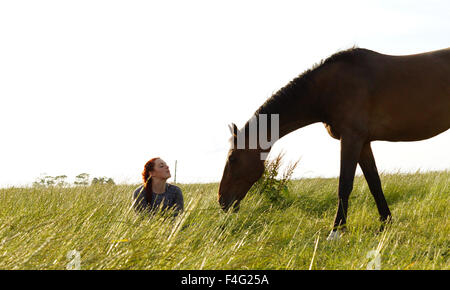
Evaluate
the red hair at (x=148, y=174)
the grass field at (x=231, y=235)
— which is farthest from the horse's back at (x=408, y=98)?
the red hair at (x=148, y=174)

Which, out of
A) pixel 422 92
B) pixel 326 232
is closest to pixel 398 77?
pixel 422 92

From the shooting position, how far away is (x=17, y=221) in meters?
4.14

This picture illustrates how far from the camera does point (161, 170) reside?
475cm

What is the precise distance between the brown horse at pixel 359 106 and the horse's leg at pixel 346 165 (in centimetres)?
1

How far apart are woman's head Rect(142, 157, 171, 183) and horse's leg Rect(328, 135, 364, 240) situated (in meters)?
2.37

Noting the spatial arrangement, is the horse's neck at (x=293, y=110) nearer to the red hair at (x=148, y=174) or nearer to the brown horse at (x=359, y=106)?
the brown horse at (x=359, y=106)

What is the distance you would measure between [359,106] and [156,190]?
2.99m

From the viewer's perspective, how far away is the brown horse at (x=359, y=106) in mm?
5352

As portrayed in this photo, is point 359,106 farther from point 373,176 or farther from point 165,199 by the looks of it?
point 165,199

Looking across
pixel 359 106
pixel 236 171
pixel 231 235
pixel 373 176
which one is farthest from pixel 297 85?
pixel 231 235

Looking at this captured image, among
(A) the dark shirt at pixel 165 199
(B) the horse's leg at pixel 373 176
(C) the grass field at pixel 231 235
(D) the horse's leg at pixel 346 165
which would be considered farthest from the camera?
(B) the horse's leg at pixel 373 176

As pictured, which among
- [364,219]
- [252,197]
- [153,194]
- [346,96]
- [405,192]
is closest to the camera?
[153,194]
